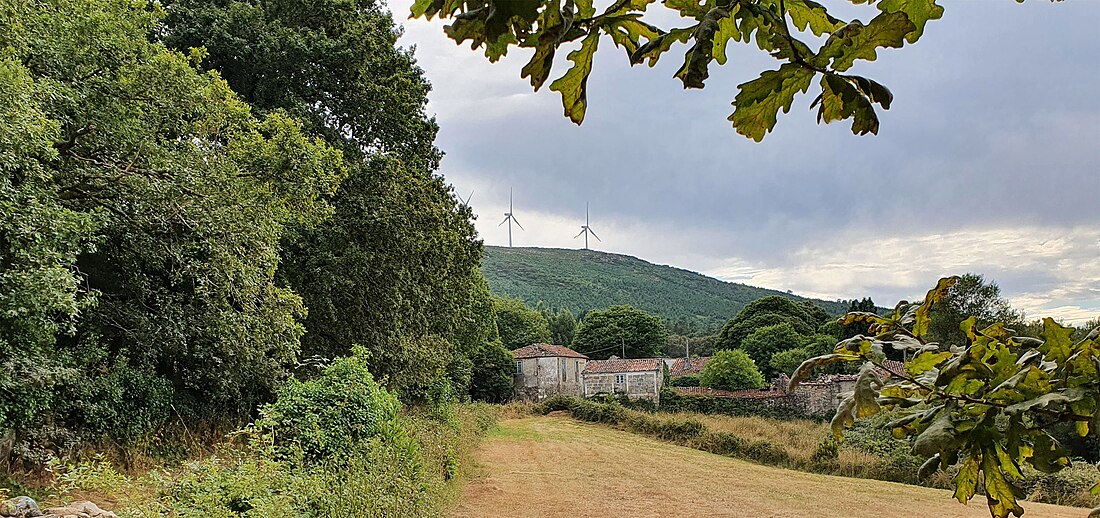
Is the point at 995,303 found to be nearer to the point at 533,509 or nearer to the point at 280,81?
the point at 533,509

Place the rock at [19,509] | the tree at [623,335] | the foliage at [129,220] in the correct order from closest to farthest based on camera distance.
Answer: the rock at [19,509], the foliage at [129,220], the tree at [623,335]

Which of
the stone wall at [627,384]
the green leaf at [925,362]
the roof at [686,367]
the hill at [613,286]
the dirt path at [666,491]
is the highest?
the hill at [613,286]

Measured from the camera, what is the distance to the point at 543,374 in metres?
41.1

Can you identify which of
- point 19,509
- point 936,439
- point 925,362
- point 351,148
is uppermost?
point 351,148

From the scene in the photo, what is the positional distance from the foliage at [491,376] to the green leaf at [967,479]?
36.9 metres

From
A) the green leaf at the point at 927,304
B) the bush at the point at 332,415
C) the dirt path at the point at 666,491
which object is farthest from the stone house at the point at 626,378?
the green leaf at the point at 927,304

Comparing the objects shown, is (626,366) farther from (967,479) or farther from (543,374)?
(967,479)

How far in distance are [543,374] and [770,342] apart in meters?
13.5

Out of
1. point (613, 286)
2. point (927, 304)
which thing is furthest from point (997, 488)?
point (613, 286)

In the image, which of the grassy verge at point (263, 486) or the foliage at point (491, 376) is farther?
the foliage at point (491, 376)

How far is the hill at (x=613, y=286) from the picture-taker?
90.1m

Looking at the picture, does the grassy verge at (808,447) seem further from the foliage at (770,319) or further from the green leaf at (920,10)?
the foliage at (770,319)

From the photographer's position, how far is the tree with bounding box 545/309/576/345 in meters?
65.6

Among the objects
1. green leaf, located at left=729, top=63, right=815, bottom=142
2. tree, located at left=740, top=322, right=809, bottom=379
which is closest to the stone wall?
tree, located at left=740, top=322, right=809, bottom=379
